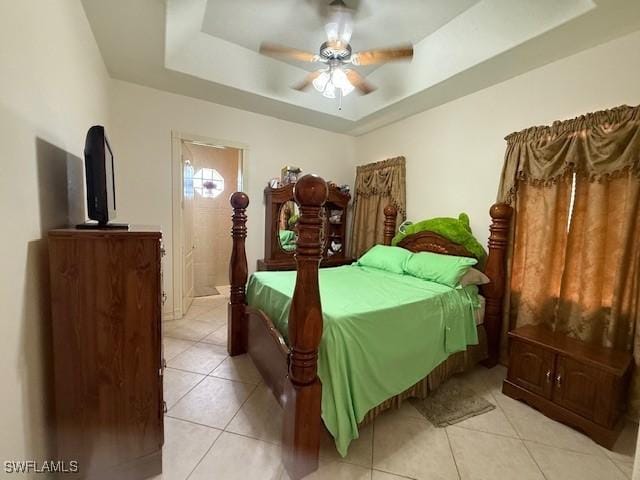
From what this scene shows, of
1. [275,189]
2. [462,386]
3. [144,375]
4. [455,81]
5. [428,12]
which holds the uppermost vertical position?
[428,12]

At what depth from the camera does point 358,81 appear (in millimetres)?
2475

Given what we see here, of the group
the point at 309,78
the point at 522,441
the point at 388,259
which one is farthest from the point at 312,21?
the point at 522,441

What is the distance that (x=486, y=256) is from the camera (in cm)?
257

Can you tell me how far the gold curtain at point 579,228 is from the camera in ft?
5.72

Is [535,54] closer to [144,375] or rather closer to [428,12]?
[428,12]

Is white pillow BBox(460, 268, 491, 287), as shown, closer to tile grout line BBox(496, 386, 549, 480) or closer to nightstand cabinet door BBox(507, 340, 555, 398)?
nightstand cabinet door BBox(507, 340, 555, 398)

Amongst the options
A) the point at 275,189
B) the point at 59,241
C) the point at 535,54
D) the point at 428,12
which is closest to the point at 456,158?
the point at 535,54

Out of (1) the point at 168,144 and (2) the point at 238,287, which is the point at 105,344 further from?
(1) the point at 168,144

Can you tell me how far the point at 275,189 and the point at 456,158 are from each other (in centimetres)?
213

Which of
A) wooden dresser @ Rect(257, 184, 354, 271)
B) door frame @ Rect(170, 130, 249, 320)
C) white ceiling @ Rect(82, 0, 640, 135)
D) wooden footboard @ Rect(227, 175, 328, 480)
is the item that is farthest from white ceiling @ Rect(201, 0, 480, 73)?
wooden footboard @ Rect(227, 175, 328, 480)

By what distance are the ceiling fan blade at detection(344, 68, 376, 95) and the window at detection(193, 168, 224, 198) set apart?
114 inches

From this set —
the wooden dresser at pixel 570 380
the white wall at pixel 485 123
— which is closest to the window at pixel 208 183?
the white wall at pixel 485 123

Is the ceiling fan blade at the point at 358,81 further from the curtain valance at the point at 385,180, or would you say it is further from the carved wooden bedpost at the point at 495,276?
the carved wooden bedpost at the point at 495,276

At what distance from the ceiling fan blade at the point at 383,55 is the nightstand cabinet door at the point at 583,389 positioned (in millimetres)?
2371
